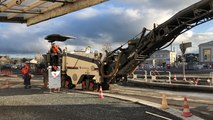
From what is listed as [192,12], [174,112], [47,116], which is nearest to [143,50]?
[192,12]

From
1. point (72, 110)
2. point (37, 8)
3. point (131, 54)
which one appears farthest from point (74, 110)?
point (37, 8)

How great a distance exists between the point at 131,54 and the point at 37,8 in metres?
6.71

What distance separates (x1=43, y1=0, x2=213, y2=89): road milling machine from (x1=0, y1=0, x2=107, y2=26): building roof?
3.13m

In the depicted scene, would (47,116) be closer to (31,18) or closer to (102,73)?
(102,73)

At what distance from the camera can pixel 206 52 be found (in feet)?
353

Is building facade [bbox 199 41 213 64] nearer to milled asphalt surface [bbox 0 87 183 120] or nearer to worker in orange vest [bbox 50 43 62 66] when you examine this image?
worker in orange vest [bbox 50 43 62 66]

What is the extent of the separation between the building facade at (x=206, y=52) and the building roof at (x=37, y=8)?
84.1 m

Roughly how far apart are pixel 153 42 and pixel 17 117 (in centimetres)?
1054

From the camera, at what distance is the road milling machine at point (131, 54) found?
19125mm

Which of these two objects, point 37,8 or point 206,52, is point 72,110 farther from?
point 206,52

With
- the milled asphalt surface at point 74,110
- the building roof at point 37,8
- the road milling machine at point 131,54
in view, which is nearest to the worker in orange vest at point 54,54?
the road milling machine at point 131,54

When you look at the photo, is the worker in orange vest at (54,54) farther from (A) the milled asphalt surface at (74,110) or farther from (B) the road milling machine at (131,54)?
(A) the milled asphalt surface at (74,110)

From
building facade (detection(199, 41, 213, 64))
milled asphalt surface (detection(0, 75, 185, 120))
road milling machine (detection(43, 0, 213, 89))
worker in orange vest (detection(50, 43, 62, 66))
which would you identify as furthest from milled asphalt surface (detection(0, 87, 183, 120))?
building facade (detection(199, 41, 213, 64))

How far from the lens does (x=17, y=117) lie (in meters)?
12.9
